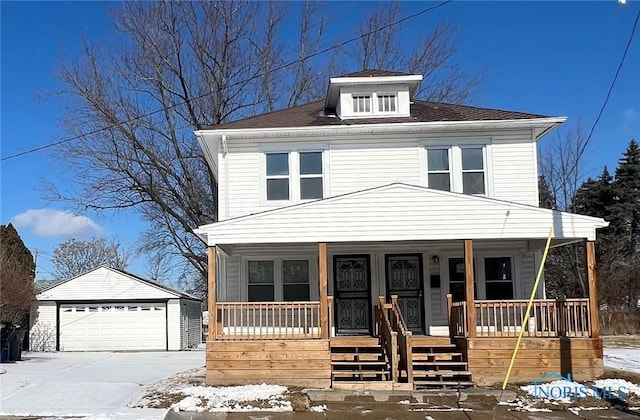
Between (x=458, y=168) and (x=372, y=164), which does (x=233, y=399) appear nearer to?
(x=372, y=164)

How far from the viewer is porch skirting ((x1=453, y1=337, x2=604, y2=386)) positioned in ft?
40.4

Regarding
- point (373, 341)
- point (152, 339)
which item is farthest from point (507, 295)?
point (152, 339)

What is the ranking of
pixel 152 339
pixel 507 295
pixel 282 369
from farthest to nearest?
pixel 152 339 → pixel 507 295 → pixel 282 369

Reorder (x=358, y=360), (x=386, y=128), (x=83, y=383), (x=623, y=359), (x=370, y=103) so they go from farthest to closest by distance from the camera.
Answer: (x=623, y=359), (x=370, y=103), (x=386, y=128), (x=83, y=383), (x=358, y=360)

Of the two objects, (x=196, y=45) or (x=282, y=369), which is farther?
(x=196, y=45)

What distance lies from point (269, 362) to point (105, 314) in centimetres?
1542

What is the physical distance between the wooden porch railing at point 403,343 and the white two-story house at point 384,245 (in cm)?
8

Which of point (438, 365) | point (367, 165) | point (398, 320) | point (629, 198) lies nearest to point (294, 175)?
point (367, 165)

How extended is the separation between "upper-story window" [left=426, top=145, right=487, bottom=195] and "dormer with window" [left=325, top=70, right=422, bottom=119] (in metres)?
1.60

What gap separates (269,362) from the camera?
40.9 feet

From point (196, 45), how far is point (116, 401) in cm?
1866

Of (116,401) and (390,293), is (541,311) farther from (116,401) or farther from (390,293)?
(116,401)

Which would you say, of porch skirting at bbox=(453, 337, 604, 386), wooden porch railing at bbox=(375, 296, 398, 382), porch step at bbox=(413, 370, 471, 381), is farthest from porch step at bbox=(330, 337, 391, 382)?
porch skirting at bbox=(453, 337, 604, 386)

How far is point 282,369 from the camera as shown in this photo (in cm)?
1239
